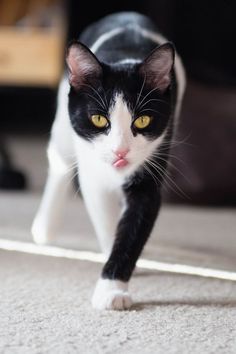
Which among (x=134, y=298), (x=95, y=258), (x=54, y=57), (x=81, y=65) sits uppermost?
(x=81, y=65)

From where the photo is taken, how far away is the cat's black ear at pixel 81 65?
1.23 meters

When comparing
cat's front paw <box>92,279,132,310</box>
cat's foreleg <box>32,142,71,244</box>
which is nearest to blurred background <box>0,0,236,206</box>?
cat's foreleg <box>32,142,71,244</box>

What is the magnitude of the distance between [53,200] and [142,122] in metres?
0.49

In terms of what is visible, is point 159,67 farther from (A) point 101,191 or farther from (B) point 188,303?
(B) point 188,303

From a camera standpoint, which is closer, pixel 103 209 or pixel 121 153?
pixel 121 153

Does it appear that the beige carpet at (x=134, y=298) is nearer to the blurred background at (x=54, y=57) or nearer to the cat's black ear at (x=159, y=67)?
the cat's black ear at (x=159, y=67)

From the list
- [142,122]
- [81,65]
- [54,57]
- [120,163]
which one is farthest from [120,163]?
[54,57]

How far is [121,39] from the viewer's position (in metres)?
1.52

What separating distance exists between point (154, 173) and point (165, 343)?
15.7 inches

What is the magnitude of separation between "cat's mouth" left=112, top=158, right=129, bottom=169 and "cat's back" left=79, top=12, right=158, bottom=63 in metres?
0.32

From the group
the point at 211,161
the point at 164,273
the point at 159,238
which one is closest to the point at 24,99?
the point at 211,161

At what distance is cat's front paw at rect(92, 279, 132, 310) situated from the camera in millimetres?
1171

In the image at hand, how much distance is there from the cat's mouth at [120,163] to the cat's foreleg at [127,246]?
12 cm

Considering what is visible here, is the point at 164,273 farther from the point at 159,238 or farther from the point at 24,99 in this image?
the point at 24,99
